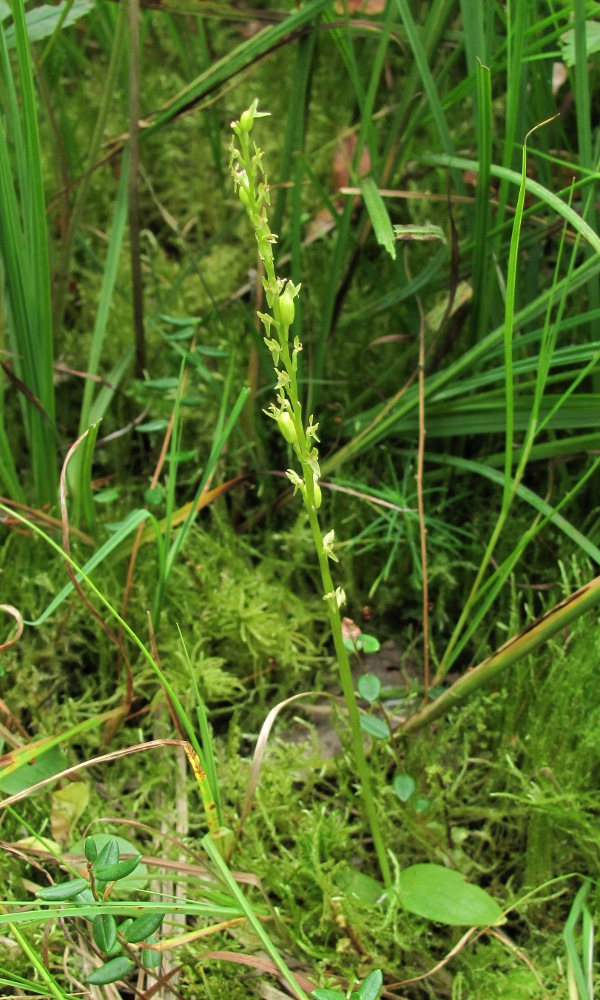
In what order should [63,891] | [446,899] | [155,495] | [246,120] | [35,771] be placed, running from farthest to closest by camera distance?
[155,495] → [35,771] → [446,899] → [63,891] → [246,120]

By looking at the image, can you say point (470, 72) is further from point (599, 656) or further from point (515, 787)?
point (515, 787)

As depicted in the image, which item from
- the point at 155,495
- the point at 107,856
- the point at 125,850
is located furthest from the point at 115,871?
the point at 155,495

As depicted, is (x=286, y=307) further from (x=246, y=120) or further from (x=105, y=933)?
(x=105, y=933)

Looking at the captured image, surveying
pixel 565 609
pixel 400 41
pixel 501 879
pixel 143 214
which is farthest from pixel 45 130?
pixel 501 879

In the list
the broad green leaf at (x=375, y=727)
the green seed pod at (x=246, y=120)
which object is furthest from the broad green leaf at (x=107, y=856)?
the green seed pod at (x=246, y=120)

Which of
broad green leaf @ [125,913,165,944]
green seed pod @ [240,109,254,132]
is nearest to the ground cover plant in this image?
broad green leaf @ [125,913,165,944]

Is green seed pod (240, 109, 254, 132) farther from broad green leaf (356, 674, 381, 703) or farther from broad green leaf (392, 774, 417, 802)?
broad green leaf (392, 774, 417, 802)
